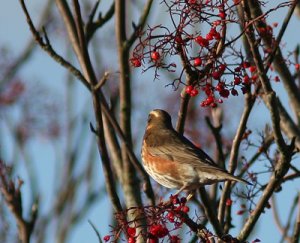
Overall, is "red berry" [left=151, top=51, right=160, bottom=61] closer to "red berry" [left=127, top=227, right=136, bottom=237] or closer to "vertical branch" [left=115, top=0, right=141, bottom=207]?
"red berry" [left=127, top=227, right=136, bottom=237]

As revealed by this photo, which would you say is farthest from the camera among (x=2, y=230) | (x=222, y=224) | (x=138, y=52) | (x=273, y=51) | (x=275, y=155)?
(x=2, y=230)

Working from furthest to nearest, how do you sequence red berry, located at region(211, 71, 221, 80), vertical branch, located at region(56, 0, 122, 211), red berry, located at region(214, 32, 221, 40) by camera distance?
vertical branch, located at region(56, 0, 122, 211), red berry, located at region(214, 32, 221, 40), red berry, located at region(211, 71, 221, 80)

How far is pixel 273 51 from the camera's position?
484cm

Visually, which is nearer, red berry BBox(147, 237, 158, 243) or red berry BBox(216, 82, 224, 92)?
red berry BBox(147, 237, 158, 243)

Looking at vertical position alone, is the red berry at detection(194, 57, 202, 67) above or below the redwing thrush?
below

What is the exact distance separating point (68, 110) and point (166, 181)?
109 inches

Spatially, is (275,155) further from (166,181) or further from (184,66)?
(184,66)

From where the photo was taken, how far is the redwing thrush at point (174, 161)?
5.85m

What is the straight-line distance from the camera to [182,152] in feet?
21.4

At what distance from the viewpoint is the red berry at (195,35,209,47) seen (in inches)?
158

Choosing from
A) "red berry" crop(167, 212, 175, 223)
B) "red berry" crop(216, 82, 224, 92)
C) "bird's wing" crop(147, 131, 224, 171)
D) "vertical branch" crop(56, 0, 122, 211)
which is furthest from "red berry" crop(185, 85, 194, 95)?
"bird's wing" crop(147, 131, 224, 171)

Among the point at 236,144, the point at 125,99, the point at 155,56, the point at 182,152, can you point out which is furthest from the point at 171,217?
the point at 182,152

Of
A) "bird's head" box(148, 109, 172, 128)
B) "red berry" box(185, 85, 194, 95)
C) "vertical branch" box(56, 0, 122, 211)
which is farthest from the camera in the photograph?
"bird's head" box(148, 109, 172, 128)

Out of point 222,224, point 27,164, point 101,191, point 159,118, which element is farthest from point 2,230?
point 222,224
